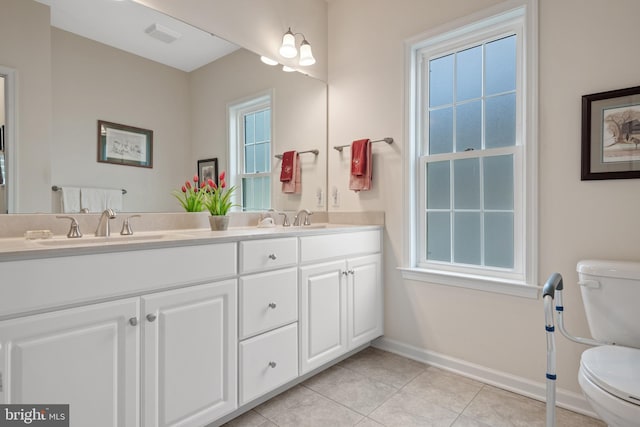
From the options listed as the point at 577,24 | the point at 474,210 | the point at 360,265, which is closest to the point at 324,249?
the point at 360,265

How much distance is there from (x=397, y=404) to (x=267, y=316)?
0.83 metres

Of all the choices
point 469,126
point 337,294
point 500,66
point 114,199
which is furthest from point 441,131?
point 114,199

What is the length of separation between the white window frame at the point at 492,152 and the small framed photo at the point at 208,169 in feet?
4.09

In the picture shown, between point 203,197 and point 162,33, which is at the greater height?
point 162,33

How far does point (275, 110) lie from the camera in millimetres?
2498

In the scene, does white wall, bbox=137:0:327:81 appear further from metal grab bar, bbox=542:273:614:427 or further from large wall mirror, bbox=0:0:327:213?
metal grab bar, bbox=542:273:614:427

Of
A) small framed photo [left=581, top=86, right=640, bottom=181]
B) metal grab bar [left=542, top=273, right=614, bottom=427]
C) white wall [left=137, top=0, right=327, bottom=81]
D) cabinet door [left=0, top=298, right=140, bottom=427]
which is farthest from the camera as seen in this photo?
white wall [left=137, top=0, right=327, bottom=81]

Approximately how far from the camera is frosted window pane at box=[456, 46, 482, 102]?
2.14 meters

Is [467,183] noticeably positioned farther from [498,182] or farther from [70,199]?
[70,199]

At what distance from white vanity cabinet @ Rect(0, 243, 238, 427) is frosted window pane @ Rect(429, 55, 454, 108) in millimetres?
1683

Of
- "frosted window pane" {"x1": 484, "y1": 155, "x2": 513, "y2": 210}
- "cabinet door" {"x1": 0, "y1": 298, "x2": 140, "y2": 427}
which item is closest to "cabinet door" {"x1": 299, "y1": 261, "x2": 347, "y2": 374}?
"cabinet door" {"x1": 0, "y1": 298, "x2": 140, "y2": 427}

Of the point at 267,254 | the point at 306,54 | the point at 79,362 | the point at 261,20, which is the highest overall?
the point at 261,20

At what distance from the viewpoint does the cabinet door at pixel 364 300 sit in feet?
7.23

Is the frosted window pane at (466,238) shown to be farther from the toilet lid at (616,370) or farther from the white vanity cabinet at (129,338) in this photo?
the white vanity cabinet at (129,338)
